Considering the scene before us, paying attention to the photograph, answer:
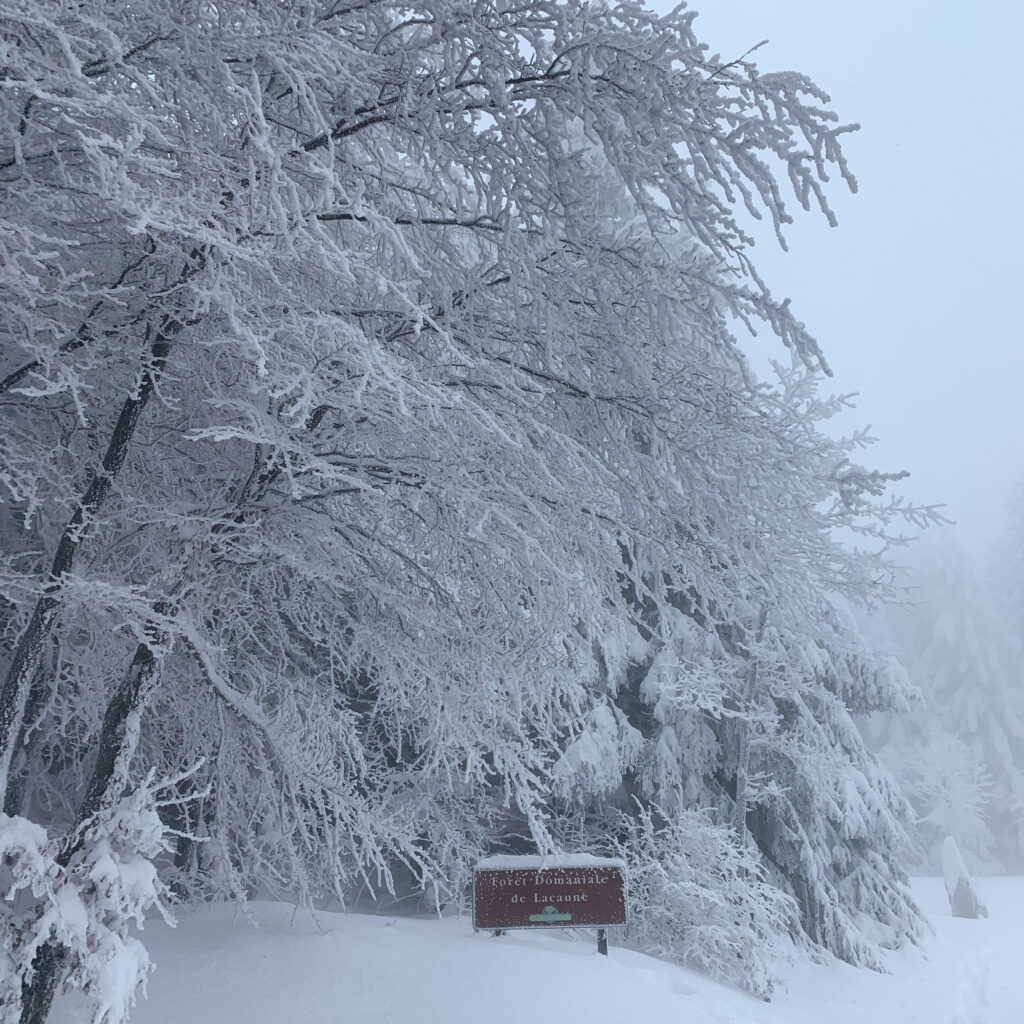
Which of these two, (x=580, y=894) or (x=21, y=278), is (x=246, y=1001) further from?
(x=21, y=278)

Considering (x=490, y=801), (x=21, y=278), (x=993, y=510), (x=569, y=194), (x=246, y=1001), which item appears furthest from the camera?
(x=993, y=510)

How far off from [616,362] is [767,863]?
896 centimetres

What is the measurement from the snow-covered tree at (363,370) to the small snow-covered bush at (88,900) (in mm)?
37

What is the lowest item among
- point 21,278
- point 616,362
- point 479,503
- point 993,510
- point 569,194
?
point 479,503

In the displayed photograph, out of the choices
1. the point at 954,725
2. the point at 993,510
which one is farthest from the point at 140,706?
the point at 993,510

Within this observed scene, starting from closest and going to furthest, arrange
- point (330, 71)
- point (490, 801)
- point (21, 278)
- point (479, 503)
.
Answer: point (21, 278) → point (330, 71) → point (479, 503) → point (490, 801)

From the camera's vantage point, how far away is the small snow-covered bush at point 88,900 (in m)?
3.38

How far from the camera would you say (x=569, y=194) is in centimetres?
369

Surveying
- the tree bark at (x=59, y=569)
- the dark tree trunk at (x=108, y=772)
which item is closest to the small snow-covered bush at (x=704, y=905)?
the dark tree trunk at (x=108, y=772)

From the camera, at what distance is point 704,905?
8.73 m

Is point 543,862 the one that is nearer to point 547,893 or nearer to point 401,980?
point 547,893

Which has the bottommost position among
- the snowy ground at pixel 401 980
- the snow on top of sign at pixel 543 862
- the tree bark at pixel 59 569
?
the snowy ground at pixel 401 980

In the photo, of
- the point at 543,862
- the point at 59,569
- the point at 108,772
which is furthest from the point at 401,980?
the point at 59,569

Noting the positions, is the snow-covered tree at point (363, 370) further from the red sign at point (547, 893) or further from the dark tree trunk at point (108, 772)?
the red sign at point (547, 893)
